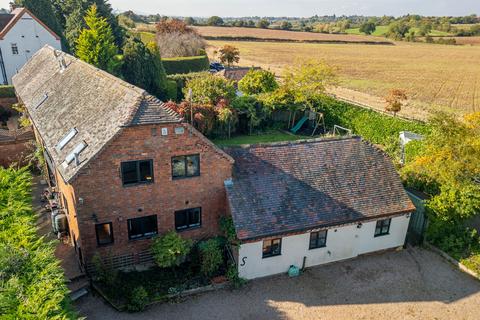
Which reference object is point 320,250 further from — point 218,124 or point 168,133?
point 218,124

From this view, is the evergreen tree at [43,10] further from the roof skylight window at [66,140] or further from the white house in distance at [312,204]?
the white house in distance at [312,204]


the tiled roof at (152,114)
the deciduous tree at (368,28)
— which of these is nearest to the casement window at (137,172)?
the tiled roof at (152,114)

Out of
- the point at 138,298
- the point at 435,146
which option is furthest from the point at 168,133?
the point at 435,146

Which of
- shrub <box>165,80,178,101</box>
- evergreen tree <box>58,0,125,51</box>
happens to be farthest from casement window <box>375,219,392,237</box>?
evergreen tree <box>58,0,125,51</box>

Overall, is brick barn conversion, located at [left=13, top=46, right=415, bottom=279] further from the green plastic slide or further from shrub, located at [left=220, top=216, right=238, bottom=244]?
the green plastic slide

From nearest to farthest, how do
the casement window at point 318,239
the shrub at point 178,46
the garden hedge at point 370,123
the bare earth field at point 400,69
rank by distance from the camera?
1. the casement window at point 318,239
2. the garden hedge at point 370,123
3. the bare earth field at point 400,69
4. the shrub at point 178,46
